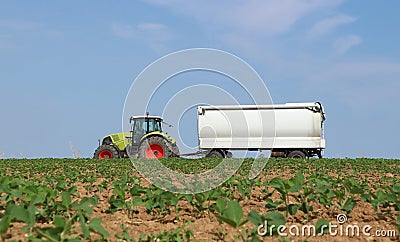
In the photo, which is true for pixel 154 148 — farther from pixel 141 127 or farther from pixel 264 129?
pixel 264 129

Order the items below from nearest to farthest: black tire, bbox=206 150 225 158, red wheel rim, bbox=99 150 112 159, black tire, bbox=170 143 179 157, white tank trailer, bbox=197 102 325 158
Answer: black tire, bbox=170 143 179 157
red wheel rim, bbox=99 150 112 159
white tank trailer, bbox=197 102 325 158
black tire, bbox=206 150 225 158

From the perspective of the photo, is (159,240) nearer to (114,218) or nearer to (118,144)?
(114,218)

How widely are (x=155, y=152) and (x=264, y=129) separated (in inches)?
237

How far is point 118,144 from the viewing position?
2492 cm

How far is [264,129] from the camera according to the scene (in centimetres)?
2520

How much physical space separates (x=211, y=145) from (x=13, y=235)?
70.6 ft

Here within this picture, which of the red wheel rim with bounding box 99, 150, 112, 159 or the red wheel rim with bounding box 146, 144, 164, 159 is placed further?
the red wheel rim with bounding box 99, 150, 112, 159

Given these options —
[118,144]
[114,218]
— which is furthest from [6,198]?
[118,144]

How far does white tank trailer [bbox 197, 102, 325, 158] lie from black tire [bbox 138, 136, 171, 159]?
3.99 meters

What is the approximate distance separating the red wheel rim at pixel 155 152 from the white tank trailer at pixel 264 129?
398 centimetres

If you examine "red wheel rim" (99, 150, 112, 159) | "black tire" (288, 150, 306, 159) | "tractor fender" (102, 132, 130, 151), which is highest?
"tractor fender" (102, 132, 130, 151)

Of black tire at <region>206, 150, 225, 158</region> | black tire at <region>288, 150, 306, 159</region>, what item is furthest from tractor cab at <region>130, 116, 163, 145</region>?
black tire at <region>288, 150, 306, 159</region>

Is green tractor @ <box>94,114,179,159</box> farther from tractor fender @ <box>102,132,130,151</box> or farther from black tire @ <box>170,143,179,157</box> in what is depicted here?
tractor fender @ <box>102,132,130,151</box>

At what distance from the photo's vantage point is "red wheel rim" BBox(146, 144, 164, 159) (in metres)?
22.2
